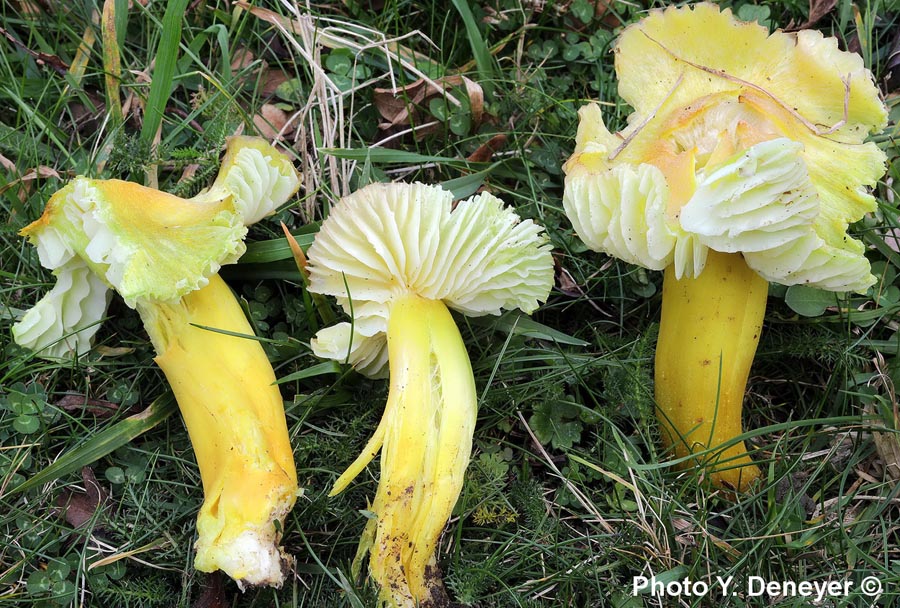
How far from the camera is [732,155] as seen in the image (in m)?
2.19

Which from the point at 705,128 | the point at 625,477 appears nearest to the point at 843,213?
the point at 705,128

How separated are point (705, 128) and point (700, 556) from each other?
129 centimetres

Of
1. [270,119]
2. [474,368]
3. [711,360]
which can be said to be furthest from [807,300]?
[270,119]

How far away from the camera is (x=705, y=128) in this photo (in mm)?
2361

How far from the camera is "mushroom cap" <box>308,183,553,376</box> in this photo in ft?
7.82

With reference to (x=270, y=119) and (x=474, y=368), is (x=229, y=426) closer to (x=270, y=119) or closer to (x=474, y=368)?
(x=474, y=368)

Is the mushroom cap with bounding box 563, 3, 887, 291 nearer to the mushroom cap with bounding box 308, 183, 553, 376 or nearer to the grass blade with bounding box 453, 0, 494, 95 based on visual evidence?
the mushroom cap with bounding box 308, 183, 553, 376

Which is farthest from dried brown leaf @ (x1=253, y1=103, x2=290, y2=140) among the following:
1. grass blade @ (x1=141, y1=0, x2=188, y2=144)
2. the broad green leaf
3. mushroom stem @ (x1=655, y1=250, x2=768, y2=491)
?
the broad green leaf

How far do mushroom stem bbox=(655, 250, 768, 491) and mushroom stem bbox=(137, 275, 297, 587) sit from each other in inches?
49.5

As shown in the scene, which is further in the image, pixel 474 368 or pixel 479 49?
pixel 479 49

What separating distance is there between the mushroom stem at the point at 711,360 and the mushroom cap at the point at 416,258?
45 cm

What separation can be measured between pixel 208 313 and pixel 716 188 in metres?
1.59

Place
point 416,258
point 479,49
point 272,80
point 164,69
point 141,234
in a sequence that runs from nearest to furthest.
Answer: point 141,234, point 416,258, point 164,69, point 479,49, point 272,80

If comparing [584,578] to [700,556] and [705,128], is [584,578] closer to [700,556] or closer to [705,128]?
[700,556]
